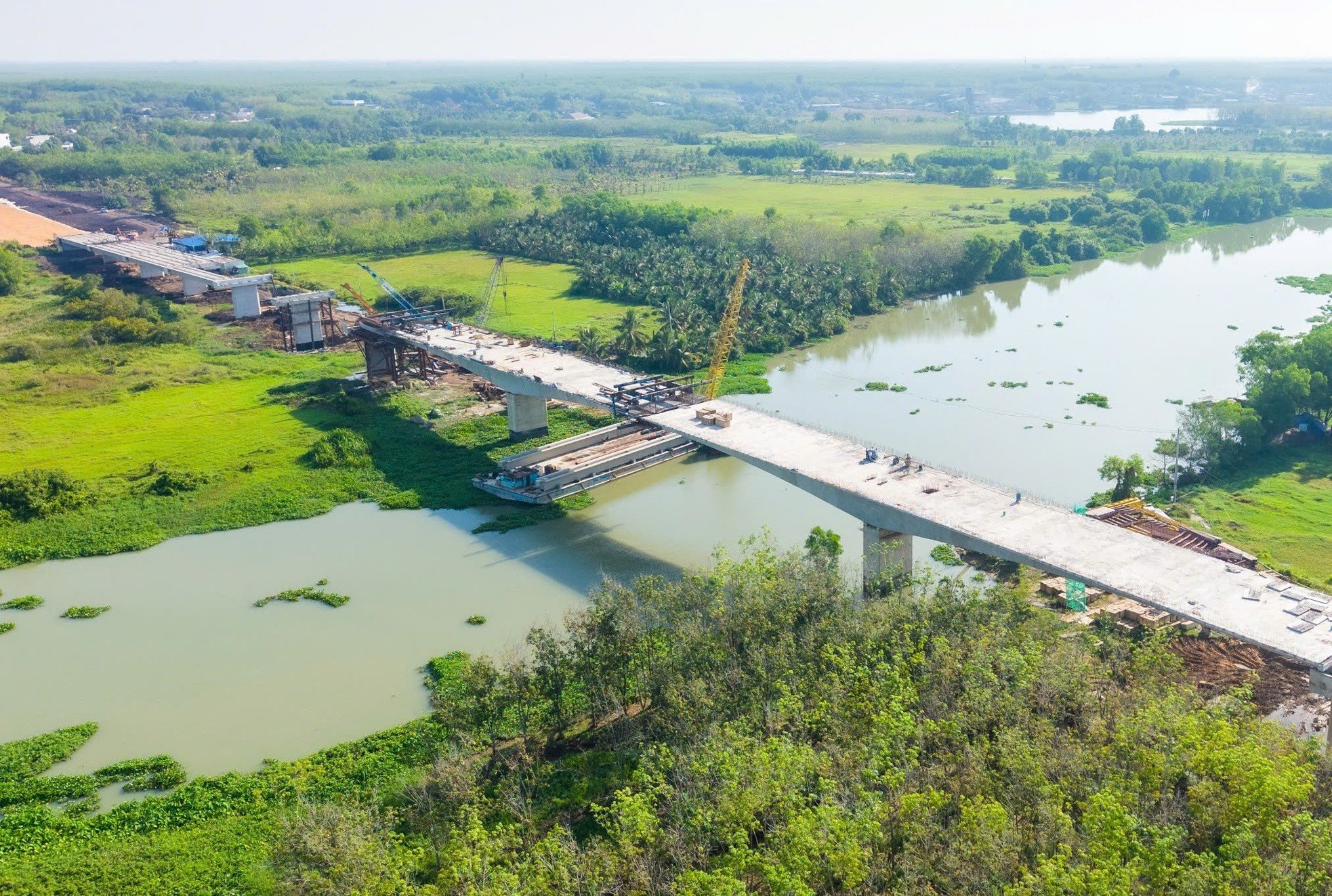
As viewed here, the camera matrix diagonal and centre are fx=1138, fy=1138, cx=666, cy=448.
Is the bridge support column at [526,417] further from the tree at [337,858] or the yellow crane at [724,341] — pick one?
the tree at [337,858]

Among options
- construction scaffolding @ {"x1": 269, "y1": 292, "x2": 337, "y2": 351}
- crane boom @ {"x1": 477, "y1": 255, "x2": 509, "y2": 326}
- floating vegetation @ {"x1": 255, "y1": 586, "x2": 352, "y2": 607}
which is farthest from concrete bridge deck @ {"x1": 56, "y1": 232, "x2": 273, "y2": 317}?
floating vegetation @ {"x1": 255, "y1": 586, "x2": 352, "y2": 607}

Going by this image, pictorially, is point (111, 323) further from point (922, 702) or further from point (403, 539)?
point (922, 702)

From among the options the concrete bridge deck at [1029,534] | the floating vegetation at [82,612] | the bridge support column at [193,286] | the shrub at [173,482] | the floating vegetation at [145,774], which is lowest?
the floating vegetation at [145,774]

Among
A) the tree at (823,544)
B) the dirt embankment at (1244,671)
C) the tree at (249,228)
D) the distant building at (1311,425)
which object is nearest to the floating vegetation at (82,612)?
the tree at (823,544)

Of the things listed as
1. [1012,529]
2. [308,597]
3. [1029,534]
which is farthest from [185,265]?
[1029,534]

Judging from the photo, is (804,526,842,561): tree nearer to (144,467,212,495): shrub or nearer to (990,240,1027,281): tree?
(144,467,212,495): shrub
